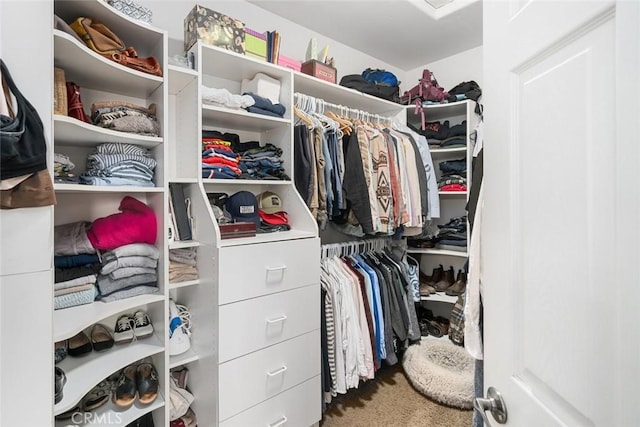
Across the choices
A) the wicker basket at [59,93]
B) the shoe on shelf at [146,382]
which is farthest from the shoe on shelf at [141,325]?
the wicker basket at [59,93]

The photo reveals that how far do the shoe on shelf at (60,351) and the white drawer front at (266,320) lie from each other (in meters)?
0.63

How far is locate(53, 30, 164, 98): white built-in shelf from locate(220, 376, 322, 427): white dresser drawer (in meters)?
1.54

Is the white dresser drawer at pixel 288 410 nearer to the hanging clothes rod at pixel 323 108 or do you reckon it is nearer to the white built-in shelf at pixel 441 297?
the white built-in shelf at pixel 441 297

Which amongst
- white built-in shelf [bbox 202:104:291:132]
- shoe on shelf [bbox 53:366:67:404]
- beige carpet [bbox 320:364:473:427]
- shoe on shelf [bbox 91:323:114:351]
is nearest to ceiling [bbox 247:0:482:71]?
white built-in shelf [bbox 202:104:291:132]

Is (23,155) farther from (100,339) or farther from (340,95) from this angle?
(340,95)

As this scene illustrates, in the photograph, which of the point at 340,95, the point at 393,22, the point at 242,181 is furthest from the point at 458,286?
the point at 393,22

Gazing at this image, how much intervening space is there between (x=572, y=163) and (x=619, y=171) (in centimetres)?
9

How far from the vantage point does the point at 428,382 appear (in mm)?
2023

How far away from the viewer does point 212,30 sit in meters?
1.57

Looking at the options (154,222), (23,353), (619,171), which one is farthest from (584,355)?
(154,222)

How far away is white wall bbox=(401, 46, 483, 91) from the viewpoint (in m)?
2.62

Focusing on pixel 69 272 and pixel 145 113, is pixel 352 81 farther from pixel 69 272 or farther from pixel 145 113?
pixel 69 272

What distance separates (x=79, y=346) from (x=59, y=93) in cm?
101

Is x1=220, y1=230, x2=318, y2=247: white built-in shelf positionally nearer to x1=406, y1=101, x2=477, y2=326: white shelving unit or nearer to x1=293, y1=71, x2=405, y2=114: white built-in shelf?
x1=293, y1=71, x2=405, y2=114: white built-in shelf
